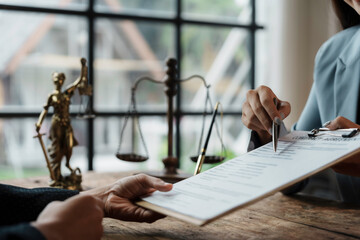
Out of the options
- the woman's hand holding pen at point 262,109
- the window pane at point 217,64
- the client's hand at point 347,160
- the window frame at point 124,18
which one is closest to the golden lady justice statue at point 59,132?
the woman's hand holding pen at point 262,109

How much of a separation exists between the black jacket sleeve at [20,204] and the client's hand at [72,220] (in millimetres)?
155

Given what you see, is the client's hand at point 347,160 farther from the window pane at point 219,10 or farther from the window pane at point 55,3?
the window pane at point 219,10

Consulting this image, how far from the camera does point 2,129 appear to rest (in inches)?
123

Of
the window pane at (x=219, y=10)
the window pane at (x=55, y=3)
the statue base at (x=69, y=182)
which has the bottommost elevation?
the statue base at (x=69, y=182)

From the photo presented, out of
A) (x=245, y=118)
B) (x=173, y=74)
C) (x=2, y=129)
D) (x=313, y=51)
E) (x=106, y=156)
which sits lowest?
(x=106, y=156)

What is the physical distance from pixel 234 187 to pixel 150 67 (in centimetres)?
306

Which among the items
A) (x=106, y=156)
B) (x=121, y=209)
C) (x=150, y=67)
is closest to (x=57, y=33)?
(x=150, y=67)

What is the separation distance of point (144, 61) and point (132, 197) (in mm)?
2935

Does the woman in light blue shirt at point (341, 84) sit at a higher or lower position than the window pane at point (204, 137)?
higher

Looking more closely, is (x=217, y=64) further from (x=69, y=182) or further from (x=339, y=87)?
(x=69, y=182)

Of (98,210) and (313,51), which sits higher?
(313,51)

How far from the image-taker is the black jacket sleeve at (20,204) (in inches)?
30.6

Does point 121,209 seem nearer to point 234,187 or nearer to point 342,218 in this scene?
point 234,187

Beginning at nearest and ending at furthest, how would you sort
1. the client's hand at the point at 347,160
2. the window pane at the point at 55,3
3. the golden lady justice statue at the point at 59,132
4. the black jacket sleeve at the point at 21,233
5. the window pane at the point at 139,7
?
1. the black jacket sleeve at the point at 21,233
2. the client's hand at the point at 347,160
3. the golden lady justice statue at the point at 59,132
4. the window pane at the point at 55,3
5. the window pane at the point at 139,7
